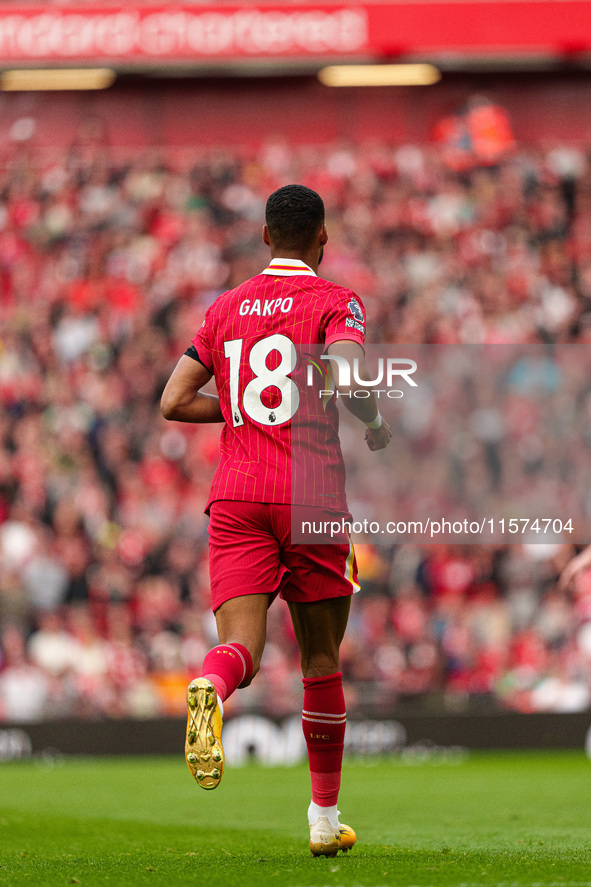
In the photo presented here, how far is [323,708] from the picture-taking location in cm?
423

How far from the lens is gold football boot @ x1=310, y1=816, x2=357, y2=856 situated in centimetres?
414

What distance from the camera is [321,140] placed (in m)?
18.8

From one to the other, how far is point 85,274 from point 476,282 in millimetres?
5071

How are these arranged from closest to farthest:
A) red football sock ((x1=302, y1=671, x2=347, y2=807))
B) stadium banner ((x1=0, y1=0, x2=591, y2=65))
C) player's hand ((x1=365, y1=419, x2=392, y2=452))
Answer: player's hand ((x1=365, y1=419, x2=392, y2=452)) < red football sock ((x1=302, y1=671, x2=347, y2=807)) < stadium banner ((x1=0, y1=0, x2=591, y2=65))

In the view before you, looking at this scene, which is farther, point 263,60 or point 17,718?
point 263,60

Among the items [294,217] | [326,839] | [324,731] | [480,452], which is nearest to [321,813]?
[326,839]

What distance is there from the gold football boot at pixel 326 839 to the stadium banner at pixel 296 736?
22.3 ft

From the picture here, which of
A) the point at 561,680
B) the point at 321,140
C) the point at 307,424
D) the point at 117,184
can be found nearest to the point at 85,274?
the point at 117,184

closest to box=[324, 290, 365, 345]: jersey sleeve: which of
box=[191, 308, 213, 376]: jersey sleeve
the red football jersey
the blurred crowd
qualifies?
the red football jersey

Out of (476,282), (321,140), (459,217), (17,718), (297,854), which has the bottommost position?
(17,718)

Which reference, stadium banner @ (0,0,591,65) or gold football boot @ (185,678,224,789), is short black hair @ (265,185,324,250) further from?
stadium banner @ (0,0,591,65)

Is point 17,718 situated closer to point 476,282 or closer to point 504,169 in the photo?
point 476,282

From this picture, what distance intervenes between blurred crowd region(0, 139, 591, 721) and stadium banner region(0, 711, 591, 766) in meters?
0.25

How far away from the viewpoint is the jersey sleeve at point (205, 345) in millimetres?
4215
